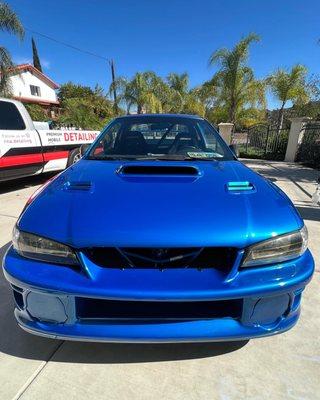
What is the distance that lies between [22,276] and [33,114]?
21363 mm

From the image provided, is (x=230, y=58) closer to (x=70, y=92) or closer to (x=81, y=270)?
(x=81, y=270)

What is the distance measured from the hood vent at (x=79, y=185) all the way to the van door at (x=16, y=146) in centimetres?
418

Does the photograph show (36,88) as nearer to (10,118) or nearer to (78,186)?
(10,118)

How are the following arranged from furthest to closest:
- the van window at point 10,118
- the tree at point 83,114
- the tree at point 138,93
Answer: the tree at point 138,93 → the tree at point 83,114 → the van window at point 10,118

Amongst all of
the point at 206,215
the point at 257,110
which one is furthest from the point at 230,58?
the point at 206,215

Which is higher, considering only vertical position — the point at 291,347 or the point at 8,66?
the point at 8,66

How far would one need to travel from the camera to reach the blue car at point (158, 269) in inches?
62.7

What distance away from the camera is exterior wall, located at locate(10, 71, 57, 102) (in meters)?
30.2

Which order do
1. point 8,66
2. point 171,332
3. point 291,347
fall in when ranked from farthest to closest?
point 8,66, point 291,347, point 171,332

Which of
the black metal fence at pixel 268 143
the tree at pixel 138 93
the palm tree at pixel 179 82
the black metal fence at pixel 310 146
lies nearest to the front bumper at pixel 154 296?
the black metal fence at pixel 310 146

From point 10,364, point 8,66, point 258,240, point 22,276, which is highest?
point 8,66

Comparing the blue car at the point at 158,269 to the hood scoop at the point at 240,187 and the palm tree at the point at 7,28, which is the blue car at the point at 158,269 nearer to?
the hood scoop at the point at 240,187

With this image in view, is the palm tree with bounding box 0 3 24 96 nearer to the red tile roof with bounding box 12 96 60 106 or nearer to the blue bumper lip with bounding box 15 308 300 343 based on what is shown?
the red tile roof with bounding box 12 96 60 106

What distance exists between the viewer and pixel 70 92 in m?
45.8
